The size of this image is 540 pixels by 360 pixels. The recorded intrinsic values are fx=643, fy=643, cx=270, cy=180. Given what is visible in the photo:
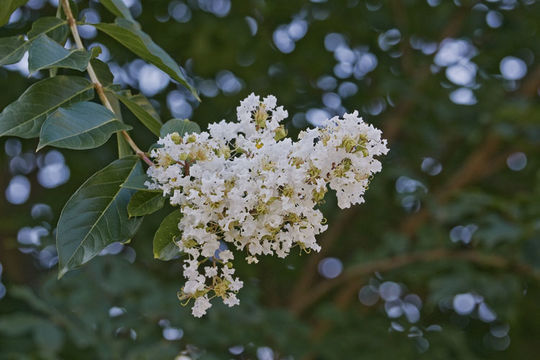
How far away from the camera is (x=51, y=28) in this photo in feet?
4.21

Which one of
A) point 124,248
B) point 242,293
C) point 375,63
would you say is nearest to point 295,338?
point 242,293

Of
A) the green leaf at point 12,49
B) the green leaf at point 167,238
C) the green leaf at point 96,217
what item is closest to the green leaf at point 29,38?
the green leaf at point 12,49

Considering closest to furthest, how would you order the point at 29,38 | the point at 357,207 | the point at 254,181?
1. the point at 254,181
2. the point at 29,38
3. the point at 357,207

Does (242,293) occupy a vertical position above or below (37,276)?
above

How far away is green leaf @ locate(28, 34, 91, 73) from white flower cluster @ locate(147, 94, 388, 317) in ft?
0.69

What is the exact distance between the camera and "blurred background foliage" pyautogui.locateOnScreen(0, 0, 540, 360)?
3342 millimetres

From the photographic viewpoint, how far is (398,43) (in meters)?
4.30

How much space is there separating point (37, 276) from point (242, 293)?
1.70m

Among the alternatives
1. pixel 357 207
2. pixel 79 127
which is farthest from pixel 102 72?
pixel 357 207

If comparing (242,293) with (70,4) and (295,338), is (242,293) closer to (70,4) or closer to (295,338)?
(295,338)

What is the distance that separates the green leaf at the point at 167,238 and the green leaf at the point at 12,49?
16.5 inches

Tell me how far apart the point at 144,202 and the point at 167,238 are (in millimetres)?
73

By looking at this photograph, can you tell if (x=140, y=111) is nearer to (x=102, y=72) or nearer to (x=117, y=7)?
(x=102, y=72)

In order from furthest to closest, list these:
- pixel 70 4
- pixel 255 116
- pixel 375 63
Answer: pixel 375 63, pixel 70 4, pixel 255 116
